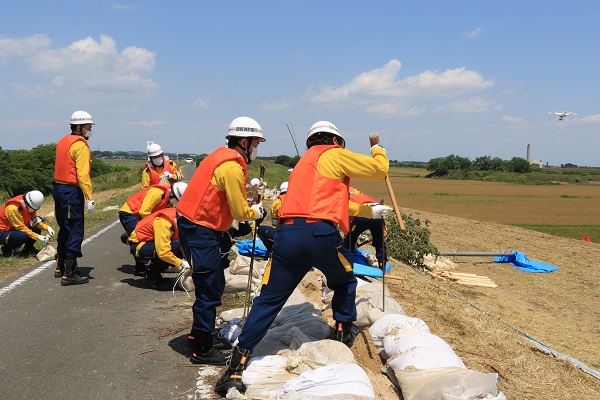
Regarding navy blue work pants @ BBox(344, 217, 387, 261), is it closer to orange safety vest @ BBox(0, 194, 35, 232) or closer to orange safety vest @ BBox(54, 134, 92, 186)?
orange safety vest @ BBox(54, 134, 92, 186)

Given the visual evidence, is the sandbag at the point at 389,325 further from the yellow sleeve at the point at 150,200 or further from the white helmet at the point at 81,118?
the white helmet at the point at 81,118

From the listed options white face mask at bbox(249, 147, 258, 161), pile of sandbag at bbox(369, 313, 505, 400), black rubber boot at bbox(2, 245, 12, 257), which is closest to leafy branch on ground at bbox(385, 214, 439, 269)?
pile of sandbag at bbox(369, 313, 505, 400)

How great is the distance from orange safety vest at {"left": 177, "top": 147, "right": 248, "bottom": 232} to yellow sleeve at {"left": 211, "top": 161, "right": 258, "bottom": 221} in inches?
1.7

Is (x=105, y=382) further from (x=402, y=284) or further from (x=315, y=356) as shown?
(x=402, y=284)

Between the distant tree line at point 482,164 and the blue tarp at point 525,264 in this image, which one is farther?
the distant tree line at point 482,164

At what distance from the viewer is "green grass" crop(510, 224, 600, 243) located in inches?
910

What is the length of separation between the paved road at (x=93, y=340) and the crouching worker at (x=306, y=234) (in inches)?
26.2

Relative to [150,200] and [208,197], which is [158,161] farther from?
[208,197]

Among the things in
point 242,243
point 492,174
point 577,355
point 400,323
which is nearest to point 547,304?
point 577,355

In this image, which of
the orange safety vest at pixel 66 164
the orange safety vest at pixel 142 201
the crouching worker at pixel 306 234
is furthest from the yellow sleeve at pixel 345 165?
the orange safety vest at pixel 66 164

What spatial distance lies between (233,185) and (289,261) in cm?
78

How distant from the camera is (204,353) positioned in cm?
443

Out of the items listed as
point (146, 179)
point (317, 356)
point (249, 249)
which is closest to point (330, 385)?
point (317, 356)

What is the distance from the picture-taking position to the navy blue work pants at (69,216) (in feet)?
22.5
